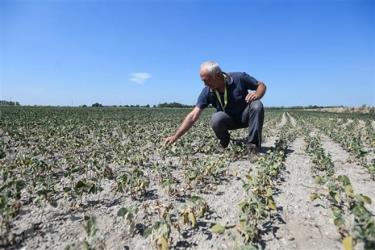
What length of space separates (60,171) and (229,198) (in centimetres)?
233

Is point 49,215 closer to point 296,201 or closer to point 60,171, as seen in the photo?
point 60,171

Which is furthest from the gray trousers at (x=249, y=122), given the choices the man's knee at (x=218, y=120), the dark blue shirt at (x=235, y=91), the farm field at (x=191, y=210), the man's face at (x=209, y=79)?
the farm field at (x=191, y=210)

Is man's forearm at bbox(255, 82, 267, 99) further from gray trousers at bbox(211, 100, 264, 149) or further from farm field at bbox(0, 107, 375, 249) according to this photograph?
farm field at bbox(0, 107, 375, 249)

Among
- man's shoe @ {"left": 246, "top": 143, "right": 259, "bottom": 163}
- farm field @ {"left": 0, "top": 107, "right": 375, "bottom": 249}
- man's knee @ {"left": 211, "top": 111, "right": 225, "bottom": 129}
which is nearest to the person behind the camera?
farm field @ {"left": 0, "top": 107, "right": 375, "bottom": 249}

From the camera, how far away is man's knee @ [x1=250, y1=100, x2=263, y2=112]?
477 centimetres

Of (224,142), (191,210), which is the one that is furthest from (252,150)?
(191,210)

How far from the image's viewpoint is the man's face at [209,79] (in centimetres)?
442

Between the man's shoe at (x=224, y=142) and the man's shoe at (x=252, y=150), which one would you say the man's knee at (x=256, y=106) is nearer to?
the man's shoe at (x=252, y=150)

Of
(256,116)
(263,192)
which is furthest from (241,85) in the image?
(263,192)

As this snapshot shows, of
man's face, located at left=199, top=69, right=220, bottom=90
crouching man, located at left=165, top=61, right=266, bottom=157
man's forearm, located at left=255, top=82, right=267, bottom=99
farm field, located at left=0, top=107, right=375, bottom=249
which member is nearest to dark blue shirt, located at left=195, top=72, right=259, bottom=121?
crouching man, located at left=165, top=61, right=266, bottom=157

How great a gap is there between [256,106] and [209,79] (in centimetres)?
89

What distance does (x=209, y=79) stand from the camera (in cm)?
448

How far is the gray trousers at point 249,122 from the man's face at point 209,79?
2.14 ft

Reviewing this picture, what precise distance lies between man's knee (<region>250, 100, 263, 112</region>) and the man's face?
64 centimetres
